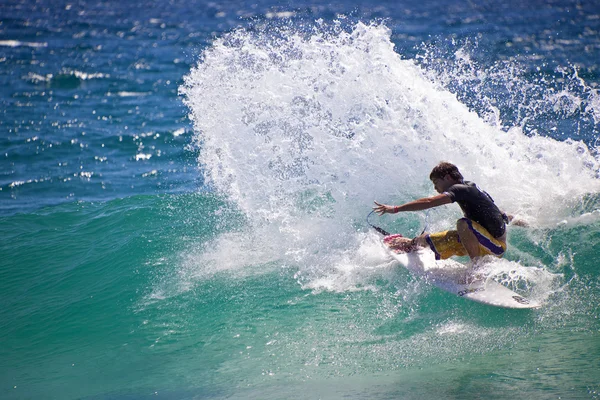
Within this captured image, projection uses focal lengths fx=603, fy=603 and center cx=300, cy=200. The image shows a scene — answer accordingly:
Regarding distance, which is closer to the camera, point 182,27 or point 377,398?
point 377,398

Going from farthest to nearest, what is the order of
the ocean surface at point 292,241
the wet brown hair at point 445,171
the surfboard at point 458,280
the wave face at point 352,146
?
the wave face at point 352,146 < the wet brown hair at point 445,171 < the surfboard at point 458,280 < the ocean surface at point 292,241

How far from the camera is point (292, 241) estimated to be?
941 cm

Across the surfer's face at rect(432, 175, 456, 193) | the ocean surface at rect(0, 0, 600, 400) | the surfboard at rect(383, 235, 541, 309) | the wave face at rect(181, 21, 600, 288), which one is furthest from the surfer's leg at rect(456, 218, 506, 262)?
the wave face at rect(181, 21, 600, 288)

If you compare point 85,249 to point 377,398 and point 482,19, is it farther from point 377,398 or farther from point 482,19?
point 482,19

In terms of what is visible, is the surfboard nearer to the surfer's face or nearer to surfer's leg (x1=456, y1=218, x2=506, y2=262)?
surfer's leg (x1=456, y1=218, x2=506, y2=262)

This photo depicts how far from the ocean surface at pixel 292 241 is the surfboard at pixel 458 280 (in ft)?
0.50

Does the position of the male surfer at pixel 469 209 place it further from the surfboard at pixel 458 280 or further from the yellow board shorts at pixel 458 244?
the surfboard at pixel 458 280

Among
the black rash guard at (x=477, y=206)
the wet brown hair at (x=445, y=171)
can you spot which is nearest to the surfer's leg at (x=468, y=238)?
the black rash guard at (x=477, y=206)

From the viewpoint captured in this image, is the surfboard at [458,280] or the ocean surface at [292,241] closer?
the ocean surface at [292,241]

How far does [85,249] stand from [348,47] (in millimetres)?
5644

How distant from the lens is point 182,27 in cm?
3005

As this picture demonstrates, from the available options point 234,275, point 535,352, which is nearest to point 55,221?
point 234,275

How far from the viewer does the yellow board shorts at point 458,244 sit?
24.0 ft

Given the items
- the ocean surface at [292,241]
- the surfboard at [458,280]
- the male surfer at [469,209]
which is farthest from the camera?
the male surfer at [469,209]
